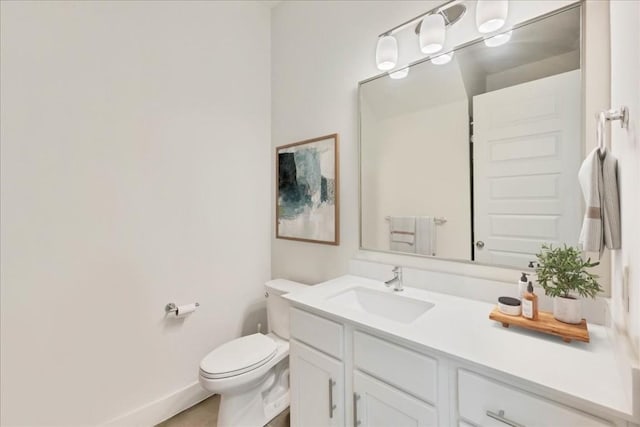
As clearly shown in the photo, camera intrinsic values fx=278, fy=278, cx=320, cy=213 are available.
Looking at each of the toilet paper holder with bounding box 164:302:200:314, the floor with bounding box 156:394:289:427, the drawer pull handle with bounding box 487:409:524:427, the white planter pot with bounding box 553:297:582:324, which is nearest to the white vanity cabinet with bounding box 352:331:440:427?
the drawer pull handle with bounding box 487:409:524:427

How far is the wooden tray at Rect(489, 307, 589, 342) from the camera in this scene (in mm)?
848

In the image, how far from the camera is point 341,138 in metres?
1.81

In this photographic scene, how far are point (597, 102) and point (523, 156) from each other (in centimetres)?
27

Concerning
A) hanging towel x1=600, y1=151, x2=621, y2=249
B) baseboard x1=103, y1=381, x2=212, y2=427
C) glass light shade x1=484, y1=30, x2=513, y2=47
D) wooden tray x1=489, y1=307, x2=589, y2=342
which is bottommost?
baseboard x1=103, y1=381, x2=212, y2=427

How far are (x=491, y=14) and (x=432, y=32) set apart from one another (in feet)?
0.80

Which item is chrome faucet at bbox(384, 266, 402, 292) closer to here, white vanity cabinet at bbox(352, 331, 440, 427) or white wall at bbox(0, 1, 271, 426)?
white vanity cabinet at bbox(352, 331, 440, 427)

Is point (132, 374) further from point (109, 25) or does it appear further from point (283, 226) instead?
point (109, 25)

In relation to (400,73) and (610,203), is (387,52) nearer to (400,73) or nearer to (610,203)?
(400,73)

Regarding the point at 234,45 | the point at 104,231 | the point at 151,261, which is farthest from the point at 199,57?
the point at 151,261

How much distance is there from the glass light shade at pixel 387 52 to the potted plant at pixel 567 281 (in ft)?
3.89

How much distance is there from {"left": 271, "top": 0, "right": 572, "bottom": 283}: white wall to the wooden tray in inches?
12.2

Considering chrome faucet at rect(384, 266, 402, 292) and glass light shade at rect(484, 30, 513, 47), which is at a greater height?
glass light shade at rect(484, 30, 513, 47)

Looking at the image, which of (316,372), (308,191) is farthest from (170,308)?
(308,191)

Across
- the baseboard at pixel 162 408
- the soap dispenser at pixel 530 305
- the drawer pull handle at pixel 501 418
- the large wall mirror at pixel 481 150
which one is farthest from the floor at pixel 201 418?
the soap dispenser at pixel 530 305
